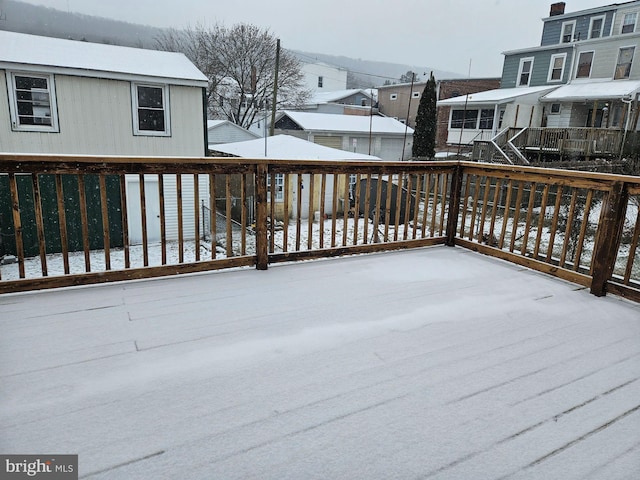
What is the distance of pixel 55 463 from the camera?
1255 mm

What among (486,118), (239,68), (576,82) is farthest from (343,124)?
(576,82)

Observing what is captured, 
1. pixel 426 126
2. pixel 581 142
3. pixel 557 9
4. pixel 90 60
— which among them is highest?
pixel 557 9

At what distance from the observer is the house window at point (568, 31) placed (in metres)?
17.8

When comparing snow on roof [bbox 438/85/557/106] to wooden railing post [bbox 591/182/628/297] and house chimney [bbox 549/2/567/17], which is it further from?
wooden railing post [bbox 591/182/628/297]

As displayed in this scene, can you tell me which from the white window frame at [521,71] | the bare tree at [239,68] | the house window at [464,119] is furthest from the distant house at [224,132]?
the white window frame at [521,71]

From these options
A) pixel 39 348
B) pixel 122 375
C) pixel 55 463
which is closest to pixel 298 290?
pixel 122 375

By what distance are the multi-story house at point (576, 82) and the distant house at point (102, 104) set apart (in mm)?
11302

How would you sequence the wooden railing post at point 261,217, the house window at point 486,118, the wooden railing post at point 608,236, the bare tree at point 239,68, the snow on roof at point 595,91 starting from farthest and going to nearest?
the bare tree at point 239,68 → the house window at point 486,118 → the snow on roof at point 595,91 → the wooden railing post at point 261,217 → the wooden railing post at point 608,236

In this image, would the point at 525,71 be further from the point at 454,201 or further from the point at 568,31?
the point at 454,201

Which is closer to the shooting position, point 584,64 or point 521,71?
point 584,64

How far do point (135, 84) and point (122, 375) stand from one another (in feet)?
29.8

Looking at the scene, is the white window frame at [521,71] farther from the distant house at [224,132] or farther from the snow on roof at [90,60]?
the snow on roof at [90,60]

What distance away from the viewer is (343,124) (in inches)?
792

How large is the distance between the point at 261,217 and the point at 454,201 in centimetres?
197
